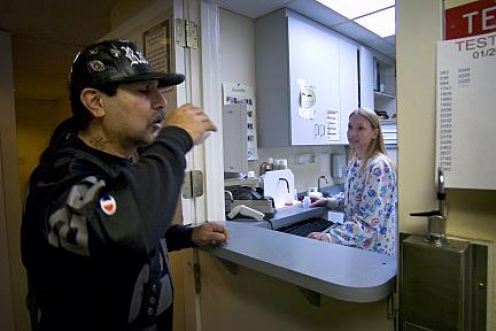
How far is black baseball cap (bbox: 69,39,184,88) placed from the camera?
0.75m

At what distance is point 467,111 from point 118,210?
0.65 meters

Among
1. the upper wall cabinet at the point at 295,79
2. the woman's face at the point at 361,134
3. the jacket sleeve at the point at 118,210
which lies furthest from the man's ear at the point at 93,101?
the upper wall cabinet at the point at 295,79

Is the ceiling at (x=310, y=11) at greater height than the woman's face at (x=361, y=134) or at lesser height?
greater

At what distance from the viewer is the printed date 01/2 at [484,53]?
21.6 inches

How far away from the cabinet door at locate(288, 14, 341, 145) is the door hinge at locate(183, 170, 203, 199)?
4.29 feet

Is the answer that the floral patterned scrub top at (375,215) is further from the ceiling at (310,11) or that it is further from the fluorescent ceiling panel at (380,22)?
the fluorescent ceiling panel at (380,22)

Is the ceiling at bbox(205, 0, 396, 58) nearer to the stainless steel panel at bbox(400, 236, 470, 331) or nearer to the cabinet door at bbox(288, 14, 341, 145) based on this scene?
the cabinet door at bbox(288, 14, 341, 145)

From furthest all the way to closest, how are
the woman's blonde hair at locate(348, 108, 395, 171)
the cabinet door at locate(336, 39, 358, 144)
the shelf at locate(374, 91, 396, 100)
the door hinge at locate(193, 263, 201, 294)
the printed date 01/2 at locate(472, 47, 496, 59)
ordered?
the shelf at locate(374, 91, 396, 100) → the cabinet door at locate(336, 39, 358, 144) → the woman's blonde hair at locate(348, 108, 395, 171) → the door hinge at locate(193, 263, 201, 294) → the printed date 01/2 at locate(472, 47, 496, 59)

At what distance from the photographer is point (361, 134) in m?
1.92

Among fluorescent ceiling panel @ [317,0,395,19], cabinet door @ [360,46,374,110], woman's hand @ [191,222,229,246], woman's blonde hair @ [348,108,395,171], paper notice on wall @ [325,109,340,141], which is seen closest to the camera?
woman's hand @ [191,222,229,246]

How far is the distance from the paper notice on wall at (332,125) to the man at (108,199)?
2.17 m

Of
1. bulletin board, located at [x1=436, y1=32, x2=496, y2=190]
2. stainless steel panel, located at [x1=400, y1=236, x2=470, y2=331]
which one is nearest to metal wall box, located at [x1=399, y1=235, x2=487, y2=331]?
stainless steel panel, located at [x1=400, y1=236, x2=470, y2=331]

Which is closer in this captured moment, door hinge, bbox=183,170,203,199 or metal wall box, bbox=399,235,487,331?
metal wall box, bbox=399,235,487,331

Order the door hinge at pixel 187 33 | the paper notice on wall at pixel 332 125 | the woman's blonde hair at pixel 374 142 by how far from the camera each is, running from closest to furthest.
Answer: the door hinge at pixel 187 33
the woman's blonde hair at pixel 374 142
the paper notice on wall at pixel 332 125
